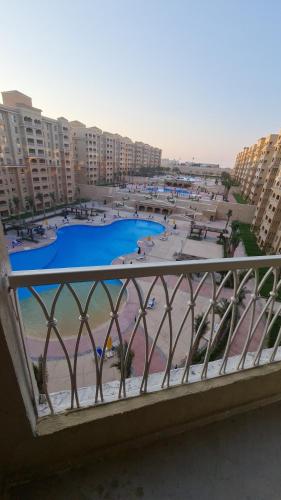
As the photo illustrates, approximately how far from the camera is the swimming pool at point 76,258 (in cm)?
825

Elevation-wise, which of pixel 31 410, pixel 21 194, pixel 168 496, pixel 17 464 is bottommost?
pixel 21 194

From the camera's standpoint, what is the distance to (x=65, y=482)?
1.41 m

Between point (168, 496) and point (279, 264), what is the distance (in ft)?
5.29

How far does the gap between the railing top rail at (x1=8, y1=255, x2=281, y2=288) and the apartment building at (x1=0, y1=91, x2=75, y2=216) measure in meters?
23.1

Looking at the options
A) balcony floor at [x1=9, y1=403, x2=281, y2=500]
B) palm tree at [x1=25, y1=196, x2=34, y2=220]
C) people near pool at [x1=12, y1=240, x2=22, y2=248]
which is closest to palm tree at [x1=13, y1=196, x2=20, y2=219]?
palm tree at [x1=25, y1=196, x2=34, y2=220]

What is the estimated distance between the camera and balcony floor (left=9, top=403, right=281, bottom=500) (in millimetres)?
1385

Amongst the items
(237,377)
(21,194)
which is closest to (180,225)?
(21,194)

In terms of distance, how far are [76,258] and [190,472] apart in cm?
1428

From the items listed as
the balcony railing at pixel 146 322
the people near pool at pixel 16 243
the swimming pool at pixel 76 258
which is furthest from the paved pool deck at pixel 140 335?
the swimming pool at pixel 76 258

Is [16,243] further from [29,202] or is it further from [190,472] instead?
[190,472]

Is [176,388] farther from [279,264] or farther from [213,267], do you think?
[279,264]

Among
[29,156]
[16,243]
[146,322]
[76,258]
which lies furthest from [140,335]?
[29,156]

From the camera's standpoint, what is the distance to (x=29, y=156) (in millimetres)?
23188

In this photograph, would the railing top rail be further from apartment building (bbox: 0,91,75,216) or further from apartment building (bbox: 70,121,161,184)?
apartment building (bbox: 70,121,161,184)
